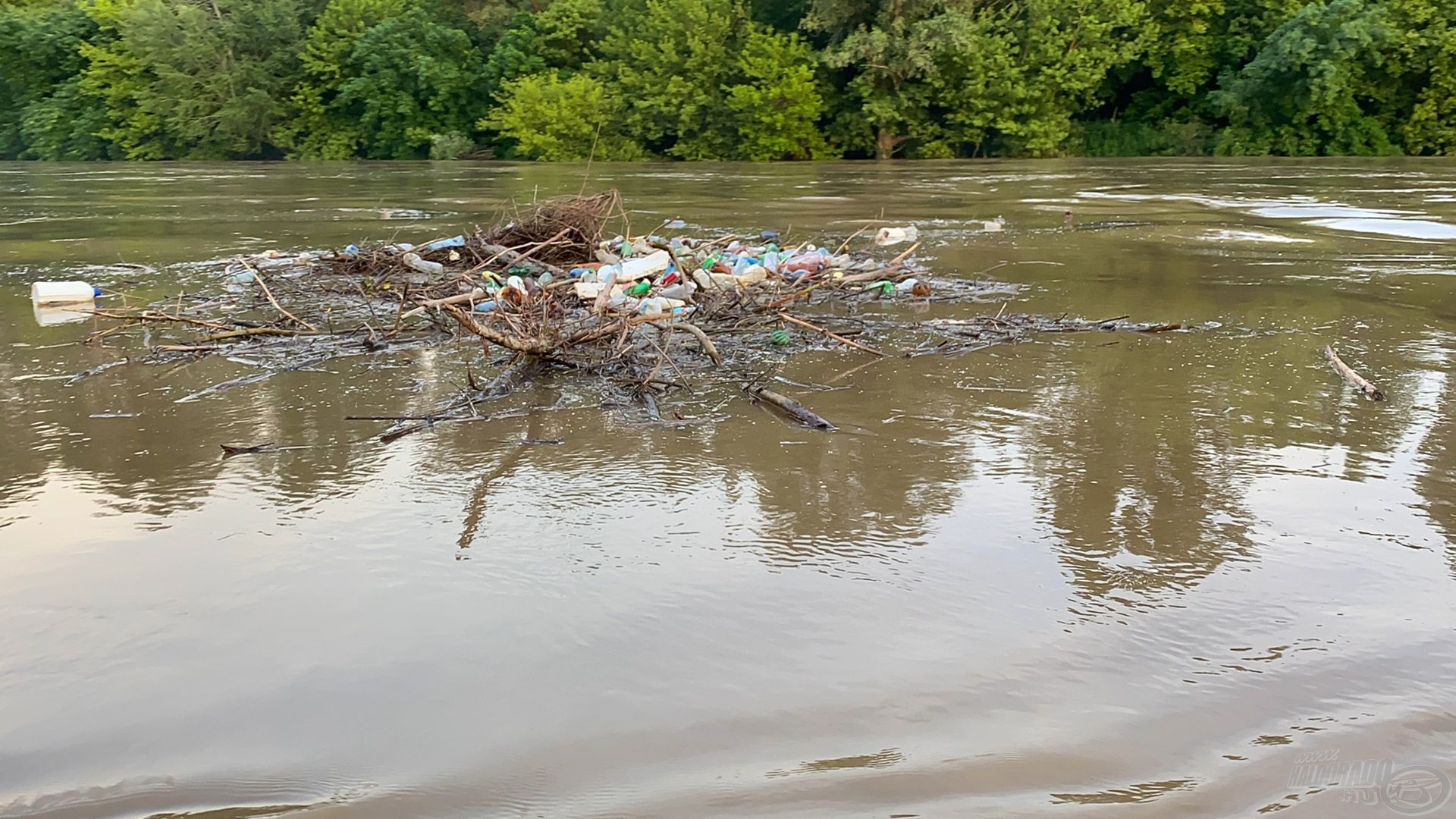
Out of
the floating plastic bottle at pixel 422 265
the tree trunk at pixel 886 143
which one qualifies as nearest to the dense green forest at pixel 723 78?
the tree trunk at pixel 886 143

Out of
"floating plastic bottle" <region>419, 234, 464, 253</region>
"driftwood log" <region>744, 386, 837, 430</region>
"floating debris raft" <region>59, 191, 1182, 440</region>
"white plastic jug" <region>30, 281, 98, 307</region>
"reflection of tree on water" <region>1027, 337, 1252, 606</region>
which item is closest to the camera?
"reflection of tree on water" <region>1027, 337, 1252, 606</region>

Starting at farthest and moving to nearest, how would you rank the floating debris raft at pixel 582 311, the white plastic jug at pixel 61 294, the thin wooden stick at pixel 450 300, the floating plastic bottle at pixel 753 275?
the floating plastic bottle at pixel 753 275 → the white plastic jug at pixel 61 294 → the thin wooden stick at pixel 450 300 → the floating debris raft at pixel 582 311

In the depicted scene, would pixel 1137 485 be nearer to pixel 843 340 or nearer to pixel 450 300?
pixel 843 340

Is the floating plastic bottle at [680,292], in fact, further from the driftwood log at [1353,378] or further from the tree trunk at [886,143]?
the tree trunk at [886,143]

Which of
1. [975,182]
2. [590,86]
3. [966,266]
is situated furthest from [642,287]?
[590,86]

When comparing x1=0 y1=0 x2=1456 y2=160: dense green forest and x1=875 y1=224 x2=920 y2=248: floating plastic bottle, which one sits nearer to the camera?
x1=875 y1=224 x2=920 y2=248: floating plastic bottle

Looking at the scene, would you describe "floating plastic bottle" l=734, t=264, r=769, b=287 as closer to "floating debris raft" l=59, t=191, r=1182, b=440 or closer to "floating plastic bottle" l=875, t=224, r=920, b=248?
"floating debris raft" l=59, t=191, r=1182, b=440

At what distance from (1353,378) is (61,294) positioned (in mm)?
7386

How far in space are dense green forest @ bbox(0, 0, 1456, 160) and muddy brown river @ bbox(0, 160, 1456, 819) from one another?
24.6 m

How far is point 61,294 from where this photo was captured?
6.57 m

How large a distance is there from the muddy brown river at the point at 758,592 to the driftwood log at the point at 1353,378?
10cm

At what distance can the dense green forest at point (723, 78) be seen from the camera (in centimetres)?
2808

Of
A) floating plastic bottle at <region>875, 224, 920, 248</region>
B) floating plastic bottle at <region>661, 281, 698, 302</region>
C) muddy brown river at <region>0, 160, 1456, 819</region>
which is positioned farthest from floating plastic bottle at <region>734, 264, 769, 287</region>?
floating plastic bottle at <region>875, 224, 920, 248</region>

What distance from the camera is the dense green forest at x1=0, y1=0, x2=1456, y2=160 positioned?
1105 inches
